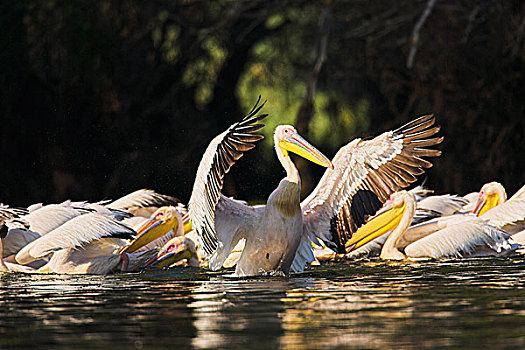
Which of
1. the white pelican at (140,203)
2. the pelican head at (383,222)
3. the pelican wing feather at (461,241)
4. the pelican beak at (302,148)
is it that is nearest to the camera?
the pelican beak at (302,148)

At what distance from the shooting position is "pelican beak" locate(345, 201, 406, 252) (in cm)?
807

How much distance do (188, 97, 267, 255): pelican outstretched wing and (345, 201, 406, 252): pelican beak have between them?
91.9 inches

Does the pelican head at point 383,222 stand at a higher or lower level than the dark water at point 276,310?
lower

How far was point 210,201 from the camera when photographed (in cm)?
595

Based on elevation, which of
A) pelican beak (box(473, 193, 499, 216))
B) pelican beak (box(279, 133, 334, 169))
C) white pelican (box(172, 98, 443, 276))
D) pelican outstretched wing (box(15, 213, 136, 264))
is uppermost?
pelican beak (box(279, 133, 334, 169))

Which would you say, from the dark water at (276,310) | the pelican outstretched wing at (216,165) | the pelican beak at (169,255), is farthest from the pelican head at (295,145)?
the pelican beak at (169,255)

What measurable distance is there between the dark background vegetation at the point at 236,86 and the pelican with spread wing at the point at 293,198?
713cm

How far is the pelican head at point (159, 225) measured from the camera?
7.86 meters

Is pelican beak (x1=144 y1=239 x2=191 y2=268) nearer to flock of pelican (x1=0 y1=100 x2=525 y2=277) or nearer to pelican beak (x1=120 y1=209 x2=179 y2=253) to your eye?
flock of pelican (x1=0 y1=100 x2=525 y2=277)

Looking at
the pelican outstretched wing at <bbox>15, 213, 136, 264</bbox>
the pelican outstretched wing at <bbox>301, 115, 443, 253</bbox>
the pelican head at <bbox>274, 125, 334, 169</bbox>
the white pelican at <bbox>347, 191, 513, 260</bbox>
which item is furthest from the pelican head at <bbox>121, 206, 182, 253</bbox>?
the pelican head at <bbox>274, 125, 334, 169</bbox>

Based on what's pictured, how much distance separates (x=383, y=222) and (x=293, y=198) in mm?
2195

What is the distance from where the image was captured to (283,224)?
242 inches

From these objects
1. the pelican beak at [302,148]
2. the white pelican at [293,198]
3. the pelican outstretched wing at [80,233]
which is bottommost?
the pelican outstretched wing at [80,233]

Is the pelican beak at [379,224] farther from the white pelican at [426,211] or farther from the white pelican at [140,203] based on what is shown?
the white pelican at [140,203]
